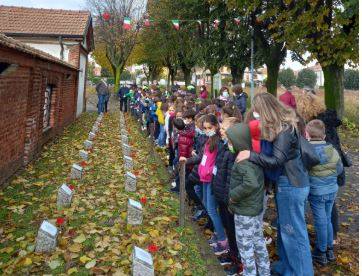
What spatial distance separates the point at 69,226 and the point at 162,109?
541 cm

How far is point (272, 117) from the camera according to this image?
3.47 meters

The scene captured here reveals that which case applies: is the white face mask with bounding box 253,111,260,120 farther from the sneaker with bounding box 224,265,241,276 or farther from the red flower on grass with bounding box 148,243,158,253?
the red flower on grass with bounding box 148,243,158,253

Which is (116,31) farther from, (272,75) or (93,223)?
(93,223)

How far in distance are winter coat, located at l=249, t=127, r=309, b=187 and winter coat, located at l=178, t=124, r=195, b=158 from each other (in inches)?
125

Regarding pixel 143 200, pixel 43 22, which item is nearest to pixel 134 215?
pixel 143 200

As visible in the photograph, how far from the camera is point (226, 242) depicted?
15.2 ft

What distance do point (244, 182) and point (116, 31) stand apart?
38.5 m

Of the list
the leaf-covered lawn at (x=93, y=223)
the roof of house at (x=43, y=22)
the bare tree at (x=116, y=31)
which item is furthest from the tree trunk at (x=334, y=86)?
the bare tree at (x=116, y=31)

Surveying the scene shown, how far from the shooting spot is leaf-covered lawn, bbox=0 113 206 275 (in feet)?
A: 13.7

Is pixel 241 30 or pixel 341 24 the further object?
pixel 241 30

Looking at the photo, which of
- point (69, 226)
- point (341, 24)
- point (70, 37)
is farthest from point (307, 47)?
point (69, 226)

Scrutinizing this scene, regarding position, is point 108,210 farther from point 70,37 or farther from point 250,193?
point 70,37

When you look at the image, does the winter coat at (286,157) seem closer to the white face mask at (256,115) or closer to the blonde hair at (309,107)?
the white face mask at (256,115)

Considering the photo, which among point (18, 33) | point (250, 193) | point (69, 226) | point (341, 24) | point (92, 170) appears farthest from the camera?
point (18, 33)
